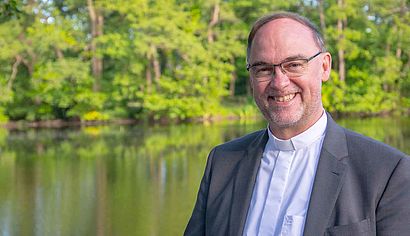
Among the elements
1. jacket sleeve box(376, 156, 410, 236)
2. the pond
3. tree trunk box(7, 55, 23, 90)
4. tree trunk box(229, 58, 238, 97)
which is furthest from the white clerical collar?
tree trunk box(229, 58, 238, 97)

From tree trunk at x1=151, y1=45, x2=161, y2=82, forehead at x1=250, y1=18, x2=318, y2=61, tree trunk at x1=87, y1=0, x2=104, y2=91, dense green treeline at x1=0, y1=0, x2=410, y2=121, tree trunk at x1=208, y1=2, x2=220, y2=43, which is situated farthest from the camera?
tree trunk at x1=208, y1=2, x2=220, y2=43

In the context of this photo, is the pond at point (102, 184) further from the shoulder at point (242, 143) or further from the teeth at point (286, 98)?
the teeth at point (286, 98)

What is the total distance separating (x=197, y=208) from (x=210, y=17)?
26.3 m

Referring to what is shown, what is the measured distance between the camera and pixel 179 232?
615 cm

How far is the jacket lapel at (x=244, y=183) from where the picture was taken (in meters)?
1.45

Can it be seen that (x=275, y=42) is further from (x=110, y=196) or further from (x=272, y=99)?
(x=110, y=196)

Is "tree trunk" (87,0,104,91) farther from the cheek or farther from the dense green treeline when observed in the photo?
the cheek

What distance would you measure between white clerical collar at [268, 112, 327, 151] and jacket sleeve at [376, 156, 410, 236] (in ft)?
0.70

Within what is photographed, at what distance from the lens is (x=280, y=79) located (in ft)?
4.59

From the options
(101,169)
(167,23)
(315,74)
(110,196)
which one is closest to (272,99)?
(315,74)

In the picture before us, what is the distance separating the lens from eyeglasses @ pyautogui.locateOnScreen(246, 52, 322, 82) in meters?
1.39

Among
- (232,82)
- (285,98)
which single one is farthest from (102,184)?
(232,82)

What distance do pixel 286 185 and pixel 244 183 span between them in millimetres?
108

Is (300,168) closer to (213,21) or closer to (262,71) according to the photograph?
(262,71)
